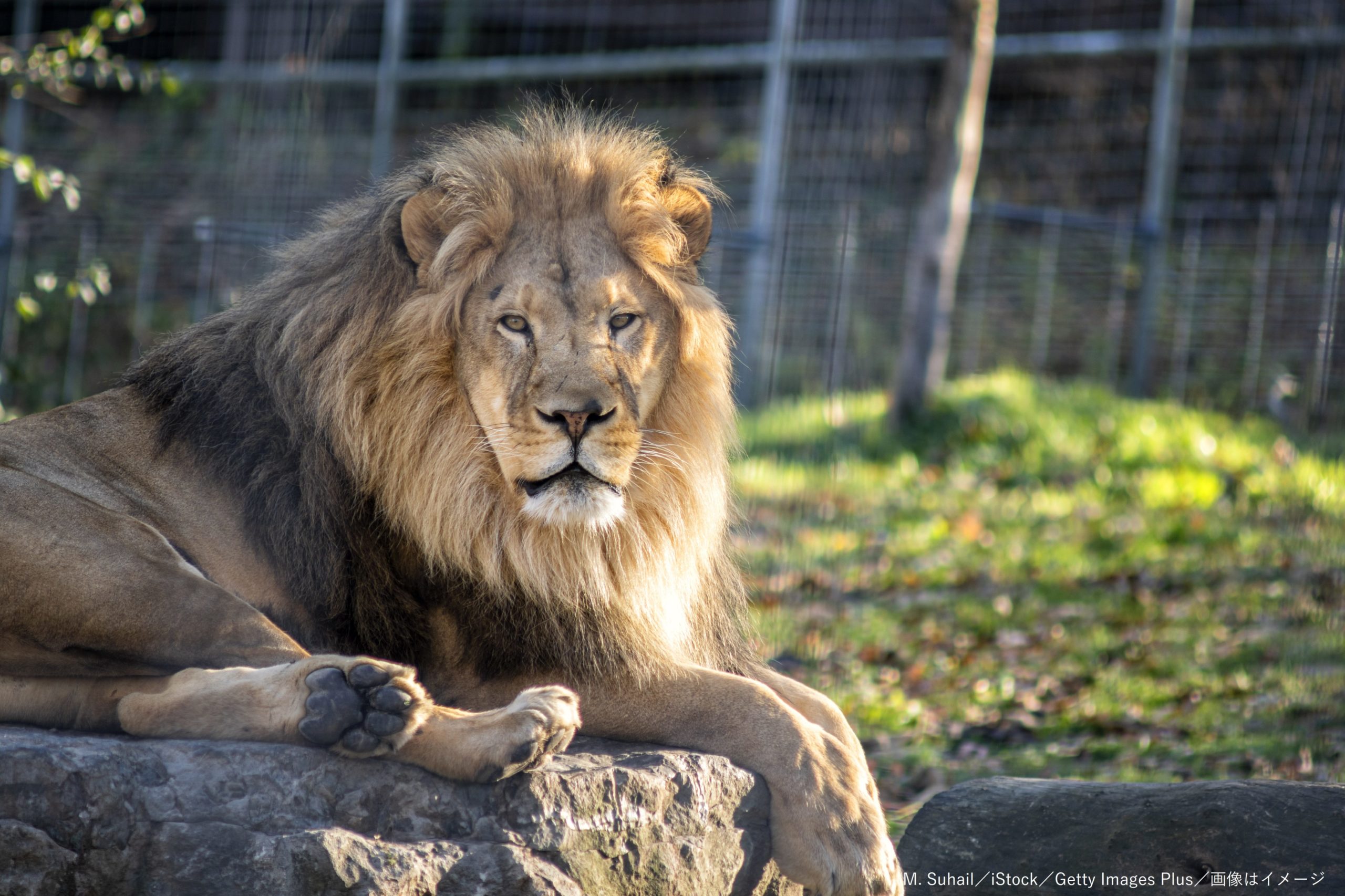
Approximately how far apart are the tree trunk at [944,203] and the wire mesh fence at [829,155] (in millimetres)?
522

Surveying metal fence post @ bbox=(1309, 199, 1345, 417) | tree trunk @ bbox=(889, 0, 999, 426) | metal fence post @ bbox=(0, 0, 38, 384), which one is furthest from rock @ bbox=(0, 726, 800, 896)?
tree trunk @ bbox=(889, 0, 999, 426)

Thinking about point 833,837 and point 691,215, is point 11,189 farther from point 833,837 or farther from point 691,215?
point 833,837

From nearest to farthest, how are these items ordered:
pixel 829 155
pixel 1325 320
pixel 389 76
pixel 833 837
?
pixel 833 837 < pixel 1325 320 < pixel 829 155 < pixel 389 76

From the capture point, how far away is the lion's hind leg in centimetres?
233

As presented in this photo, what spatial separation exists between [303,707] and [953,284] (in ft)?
25.0

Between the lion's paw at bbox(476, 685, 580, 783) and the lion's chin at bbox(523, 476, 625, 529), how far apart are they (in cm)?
41

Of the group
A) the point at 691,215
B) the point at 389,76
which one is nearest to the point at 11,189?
the point at 389,76

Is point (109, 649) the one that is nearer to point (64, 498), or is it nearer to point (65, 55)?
point (64, 498)

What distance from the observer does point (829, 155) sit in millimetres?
10133

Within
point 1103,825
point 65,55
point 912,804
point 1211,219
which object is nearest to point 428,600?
point 1103,825

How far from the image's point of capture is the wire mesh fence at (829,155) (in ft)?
30.0

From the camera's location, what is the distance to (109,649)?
2.51 metres

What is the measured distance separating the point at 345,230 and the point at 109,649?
106 centimetres

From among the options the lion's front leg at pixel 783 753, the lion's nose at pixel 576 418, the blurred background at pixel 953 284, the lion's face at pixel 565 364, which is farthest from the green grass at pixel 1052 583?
the lion's nose at pixel 576 418
